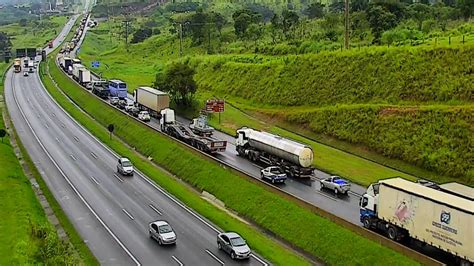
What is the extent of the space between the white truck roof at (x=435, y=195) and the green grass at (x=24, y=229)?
66.1 feet

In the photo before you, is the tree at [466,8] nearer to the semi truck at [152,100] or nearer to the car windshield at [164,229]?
the semi truck at [152,100]

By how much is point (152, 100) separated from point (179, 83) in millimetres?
4439

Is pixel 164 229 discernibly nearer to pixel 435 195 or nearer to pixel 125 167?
pixel 435 195

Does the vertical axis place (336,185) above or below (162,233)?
above

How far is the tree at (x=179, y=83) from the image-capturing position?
83.5 m

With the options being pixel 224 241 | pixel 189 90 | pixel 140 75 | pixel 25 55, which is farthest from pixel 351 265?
pixel 25 55

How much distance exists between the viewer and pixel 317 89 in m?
78.2

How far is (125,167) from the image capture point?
58.0 meters

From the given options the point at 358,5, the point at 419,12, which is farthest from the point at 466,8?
the point at 358,5

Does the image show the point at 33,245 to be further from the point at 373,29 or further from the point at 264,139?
the point at 373,29

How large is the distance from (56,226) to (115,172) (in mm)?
15379

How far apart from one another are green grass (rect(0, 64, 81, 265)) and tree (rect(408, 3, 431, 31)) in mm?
66754

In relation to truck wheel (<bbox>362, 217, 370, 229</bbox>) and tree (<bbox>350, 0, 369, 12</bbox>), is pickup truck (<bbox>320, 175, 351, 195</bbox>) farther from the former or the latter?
tree (<bbox>350, 0, 369, 12</bbox>)

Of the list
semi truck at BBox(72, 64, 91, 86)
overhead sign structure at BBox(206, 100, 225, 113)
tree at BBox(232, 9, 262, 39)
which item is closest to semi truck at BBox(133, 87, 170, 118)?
overhead sign structure at BBox(206, 100, 225, 113)
